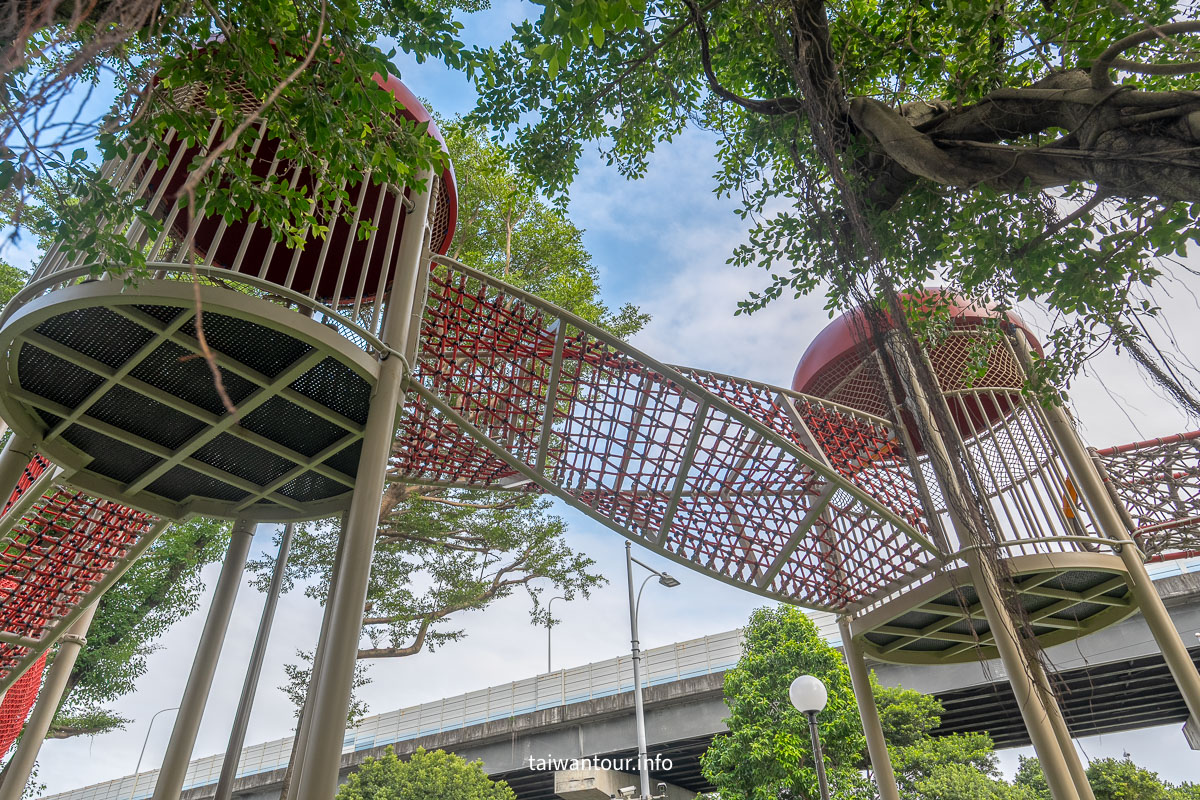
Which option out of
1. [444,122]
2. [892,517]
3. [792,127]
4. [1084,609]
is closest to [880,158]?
[792,127]

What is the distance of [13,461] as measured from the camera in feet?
13.5

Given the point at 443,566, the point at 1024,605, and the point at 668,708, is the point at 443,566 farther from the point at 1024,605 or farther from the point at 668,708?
the point at 1024,605

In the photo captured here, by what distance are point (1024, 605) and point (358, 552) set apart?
608 centimetres

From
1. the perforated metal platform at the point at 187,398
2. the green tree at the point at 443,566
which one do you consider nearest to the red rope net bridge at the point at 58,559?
the perforated metal platform at the point at 187,398

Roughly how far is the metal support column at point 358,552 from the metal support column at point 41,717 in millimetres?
3908

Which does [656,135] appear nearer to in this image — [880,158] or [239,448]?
[880,158]

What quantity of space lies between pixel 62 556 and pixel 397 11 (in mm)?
5364

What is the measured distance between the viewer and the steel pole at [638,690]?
1117 centimetres

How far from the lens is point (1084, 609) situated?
772 cm

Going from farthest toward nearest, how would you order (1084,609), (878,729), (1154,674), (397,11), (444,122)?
1. (1154,674)
2. (444,122)
3. (1084,609)
4. (878,729)
5. (397,11)

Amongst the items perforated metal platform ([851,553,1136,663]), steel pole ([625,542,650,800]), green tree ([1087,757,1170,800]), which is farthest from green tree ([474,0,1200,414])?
green tree ([1087,757,1170,800])

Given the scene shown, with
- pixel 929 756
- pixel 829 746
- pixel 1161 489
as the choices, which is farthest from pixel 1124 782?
pixel 1161 489

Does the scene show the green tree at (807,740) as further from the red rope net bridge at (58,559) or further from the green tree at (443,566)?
the red rope net bridge at (58,559)

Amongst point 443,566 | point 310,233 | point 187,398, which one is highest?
point 310,233
